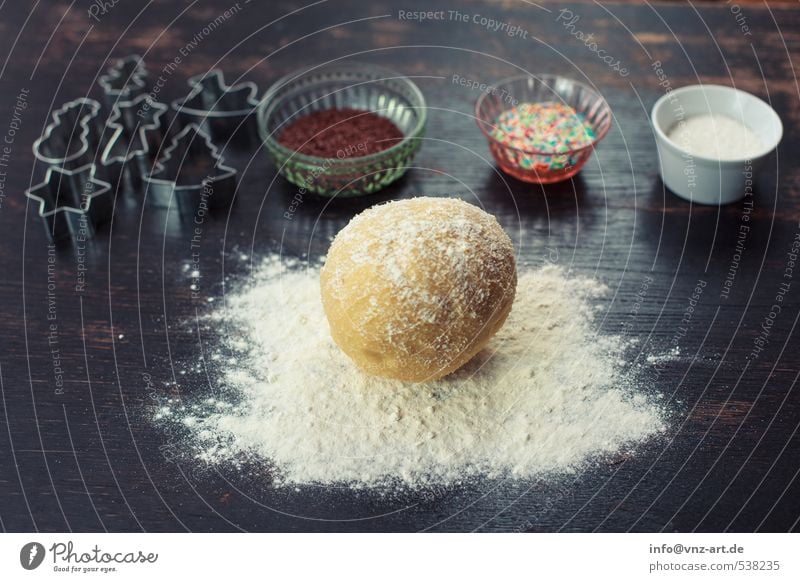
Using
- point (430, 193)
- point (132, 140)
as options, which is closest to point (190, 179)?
point (132, 140)

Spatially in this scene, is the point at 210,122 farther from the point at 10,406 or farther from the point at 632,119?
the point at 632,119

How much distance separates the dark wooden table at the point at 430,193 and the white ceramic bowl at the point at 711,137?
0.05 metres

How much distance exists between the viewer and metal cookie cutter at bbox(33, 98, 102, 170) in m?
2.06

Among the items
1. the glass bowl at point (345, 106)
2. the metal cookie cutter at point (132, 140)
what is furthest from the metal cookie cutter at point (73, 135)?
the glass bowl at point (345, 106)

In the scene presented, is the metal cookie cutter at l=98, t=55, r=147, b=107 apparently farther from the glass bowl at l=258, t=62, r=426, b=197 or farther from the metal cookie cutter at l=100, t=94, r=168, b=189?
the glass bowl at l=258, t=62, r=426, b=197

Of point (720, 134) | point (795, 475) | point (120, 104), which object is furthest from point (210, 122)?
point (795, 475)

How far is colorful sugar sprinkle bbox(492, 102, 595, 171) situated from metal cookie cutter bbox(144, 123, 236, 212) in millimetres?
578

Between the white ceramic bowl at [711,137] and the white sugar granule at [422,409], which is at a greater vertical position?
the white ceramic bowl at [711,137]

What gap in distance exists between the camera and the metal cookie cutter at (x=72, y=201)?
1.92 m

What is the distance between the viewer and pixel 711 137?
1981 millimetres

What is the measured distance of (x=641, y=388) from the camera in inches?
64.7

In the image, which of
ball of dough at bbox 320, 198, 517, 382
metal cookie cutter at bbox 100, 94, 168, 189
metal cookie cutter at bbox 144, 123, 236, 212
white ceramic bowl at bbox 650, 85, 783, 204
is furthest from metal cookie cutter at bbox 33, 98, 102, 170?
white ceramic bowl at bbox 650, 85, 783, 204
